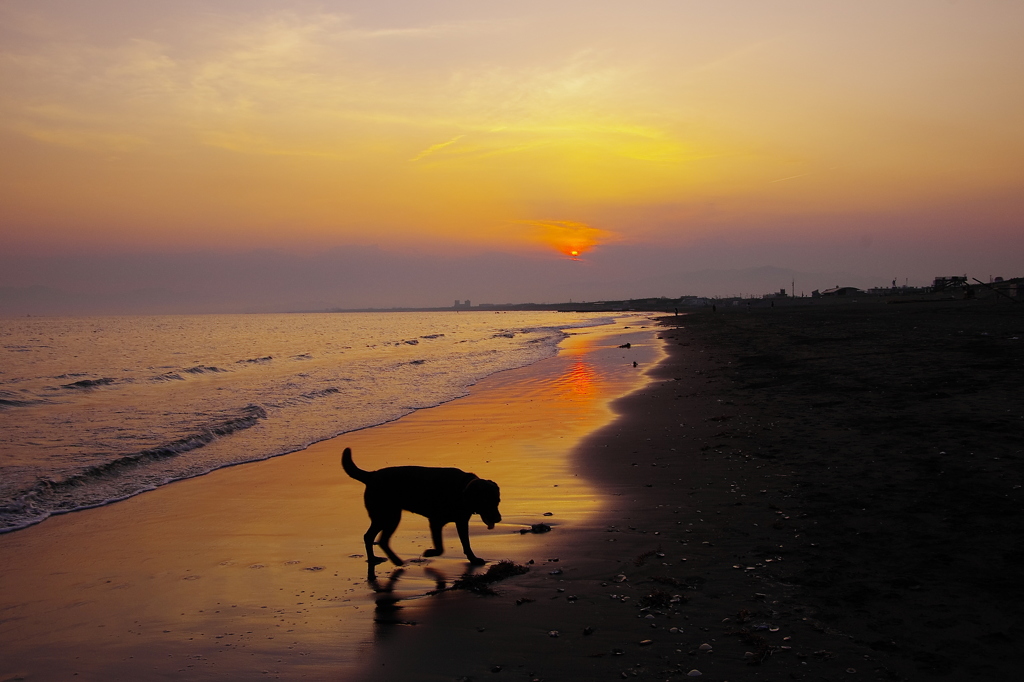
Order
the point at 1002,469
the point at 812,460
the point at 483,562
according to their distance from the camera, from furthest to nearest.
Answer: the point at 812,460
the point at 1002,469
the point at 483,562

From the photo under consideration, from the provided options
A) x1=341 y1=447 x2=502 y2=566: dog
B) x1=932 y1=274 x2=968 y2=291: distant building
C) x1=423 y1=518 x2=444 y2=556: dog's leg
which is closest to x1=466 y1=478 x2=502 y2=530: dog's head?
x1=341 y1=447 x2=502 y2=566: dog

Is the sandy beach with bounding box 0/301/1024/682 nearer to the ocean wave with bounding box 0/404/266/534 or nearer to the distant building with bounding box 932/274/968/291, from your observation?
the ocean wave with bounding box 0/404/266/534

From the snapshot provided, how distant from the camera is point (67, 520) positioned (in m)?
9.07

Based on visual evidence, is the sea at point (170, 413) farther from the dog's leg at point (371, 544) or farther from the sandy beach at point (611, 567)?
the dog's leg at point (371, 544)

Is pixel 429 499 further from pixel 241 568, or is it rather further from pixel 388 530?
pixel 241 568

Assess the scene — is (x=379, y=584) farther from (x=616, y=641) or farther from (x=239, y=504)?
(x=239, y=504)

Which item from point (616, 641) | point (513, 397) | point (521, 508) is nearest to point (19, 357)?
point (513, 397)

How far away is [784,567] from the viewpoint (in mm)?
5613

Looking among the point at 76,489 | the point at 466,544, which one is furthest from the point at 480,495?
the point at 76,489

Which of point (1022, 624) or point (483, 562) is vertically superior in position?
point (1022, 624)

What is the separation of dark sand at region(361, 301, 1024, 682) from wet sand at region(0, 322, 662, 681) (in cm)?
63

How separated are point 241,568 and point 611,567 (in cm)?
409

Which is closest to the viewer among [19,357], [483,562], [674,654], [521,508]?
[674,654]

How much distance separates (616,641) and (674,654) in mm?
448
